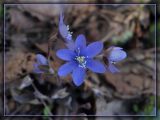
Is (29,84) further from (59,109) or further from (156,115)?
(156,115)

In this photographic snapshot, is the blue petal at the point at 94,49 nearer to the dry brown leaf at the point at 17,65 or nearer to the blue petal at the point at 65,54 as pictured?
the blue petal at the point at 65,54

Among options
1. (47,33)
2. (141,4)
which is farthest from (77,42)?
(141,4)

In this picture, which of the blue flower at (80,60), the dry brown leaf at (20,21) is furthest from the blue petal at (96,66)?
the dry brown leaf at (20,21)

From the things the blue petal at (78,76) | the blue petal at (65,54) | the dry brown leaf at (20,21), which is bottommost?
the blue petal at (78,76)

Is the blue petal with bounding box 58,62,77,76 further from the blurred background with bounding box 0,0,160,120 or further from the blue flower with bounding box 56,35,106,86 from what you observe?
the blurred background with bounding box 0,0,160,120

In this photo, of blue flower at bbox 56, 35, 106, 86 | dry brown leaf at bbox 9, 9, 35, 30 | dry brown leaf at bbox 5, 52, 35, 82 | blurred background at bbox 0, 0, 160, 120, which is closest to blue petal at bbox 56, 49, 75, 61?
blue flower at bbox 56, 35, 106, 86

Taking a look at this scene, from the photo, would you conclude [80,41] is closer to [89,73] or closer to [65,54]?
[65,54]
